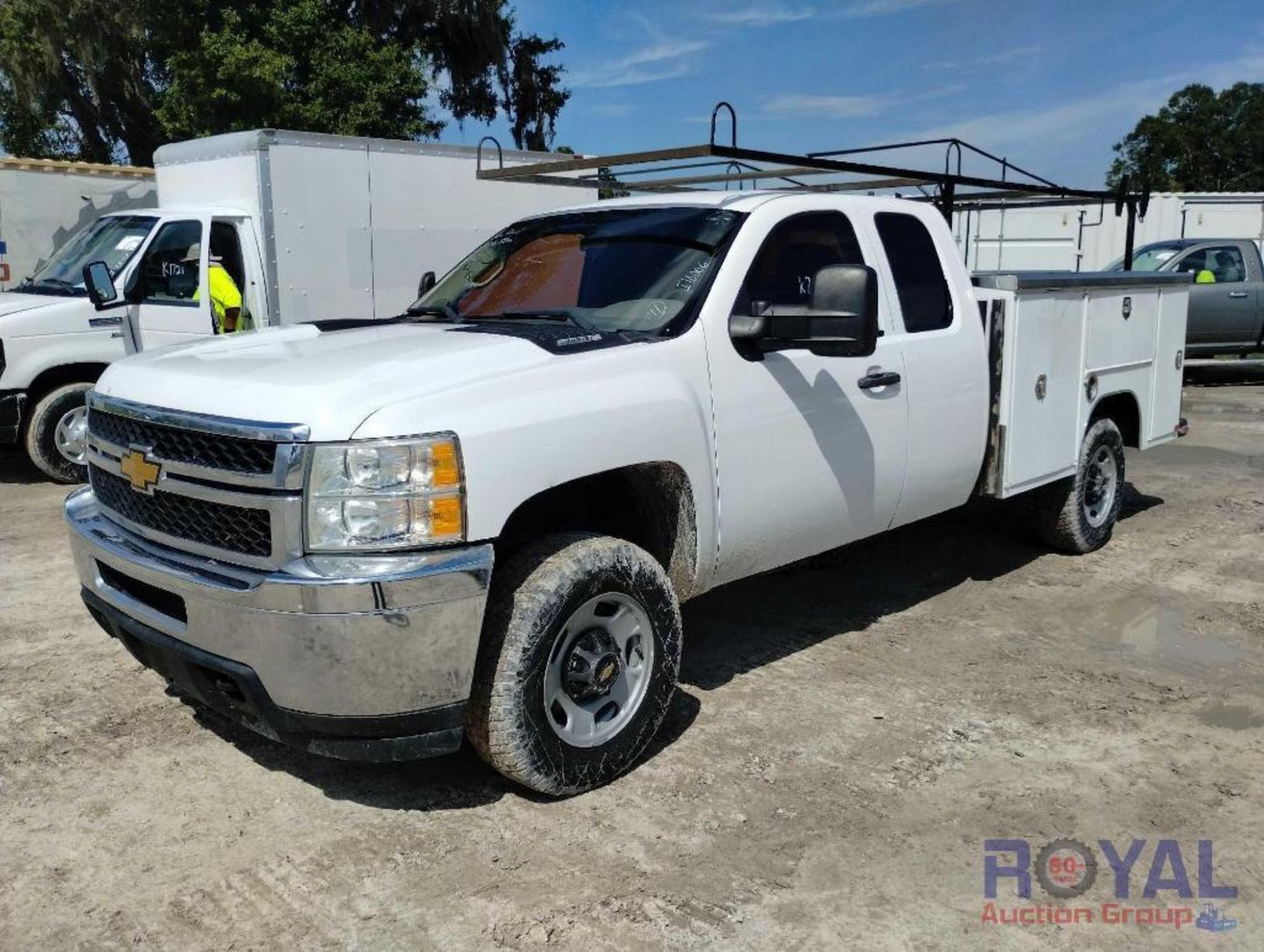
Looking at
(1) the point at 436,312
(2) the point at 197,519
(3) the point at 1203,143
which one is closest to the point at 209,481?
(2) the point at 197,519

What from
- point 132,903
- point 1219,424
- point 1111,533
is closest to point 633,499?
point 132,903

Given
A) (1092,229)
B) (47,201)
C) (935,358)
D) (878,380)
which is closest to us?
(878,380)

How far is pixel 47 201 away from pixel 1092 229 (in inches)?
666

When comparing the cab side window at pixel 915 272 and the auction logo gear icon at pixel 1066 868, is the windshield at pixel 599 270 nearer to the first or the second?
the cab side window at pixel 915 272

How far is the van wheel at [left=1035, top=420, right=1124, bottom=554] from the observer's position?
6.39 meters

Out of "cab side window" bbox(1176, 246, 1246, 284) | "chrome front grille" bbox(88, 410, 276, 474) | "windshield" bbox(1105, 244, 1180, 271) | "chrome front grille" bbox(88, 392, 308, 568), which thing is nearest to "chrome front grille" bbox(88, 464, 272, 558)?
"chrome front grille" bbox(88, 392, 308, 568)

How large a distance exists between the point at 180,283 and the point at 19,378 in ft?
4.49

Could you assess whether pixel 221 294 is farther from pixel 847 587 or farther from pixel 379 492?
pixel 379 492

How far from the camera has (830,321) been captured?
393 cm

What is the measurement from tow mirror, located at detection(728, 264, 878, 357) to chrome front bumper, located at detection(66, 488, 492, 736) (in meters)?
1.42

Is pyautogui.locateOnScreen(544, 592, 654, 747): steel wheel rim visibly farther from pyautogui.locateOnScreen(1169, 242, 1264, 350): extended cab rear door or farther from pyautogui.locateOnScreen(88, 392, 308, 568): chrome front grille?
pyautogui.locateOnScreen(1169, 242, 1264, 350): extended cab rear door

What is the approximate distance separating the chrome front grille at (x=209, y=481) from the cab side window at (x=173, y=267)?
17.6 ft

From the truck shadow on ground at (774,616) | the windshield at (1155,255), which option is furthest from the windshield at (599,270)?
the windshield at (1155,255)

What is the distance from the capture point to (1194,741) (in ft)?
13.6
